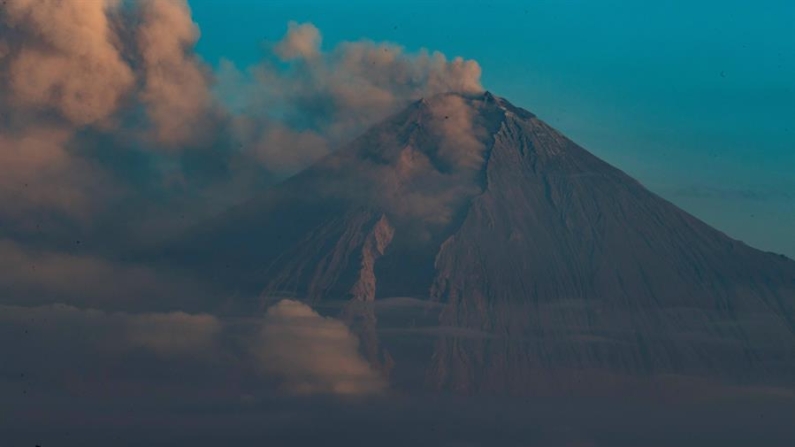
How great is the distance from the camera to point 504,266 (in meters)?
157

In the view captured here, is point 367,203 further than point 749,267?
No

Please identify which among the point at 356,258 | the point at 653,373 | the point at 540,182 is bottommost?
the point at 653,373

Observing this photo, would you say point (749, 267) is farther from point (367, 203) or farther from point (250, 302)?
point (250, 302)

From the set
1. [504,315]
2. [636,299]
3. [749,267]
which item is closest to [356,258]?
[504,315]

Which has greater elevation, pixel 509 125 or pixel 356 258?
pixel 509 125

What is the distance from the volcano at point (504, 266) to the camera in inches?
6058

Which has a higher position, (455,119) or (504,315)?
(455,119)

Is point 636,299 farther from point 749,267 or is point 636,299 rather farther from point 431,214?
point 431,214

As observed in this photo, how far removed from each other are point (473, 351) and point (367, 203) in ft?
70.9

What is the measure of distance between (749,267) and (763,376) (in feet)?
46.4

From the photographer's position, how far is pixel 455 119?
155 m

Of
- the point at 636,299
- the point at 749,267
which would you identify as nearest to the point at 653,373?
the point at 636,299

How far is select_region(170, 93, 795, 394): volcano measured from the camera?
154 metres

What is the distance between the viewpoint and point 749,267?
559 ft
